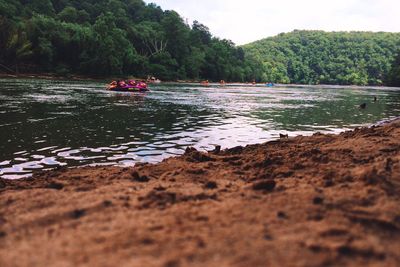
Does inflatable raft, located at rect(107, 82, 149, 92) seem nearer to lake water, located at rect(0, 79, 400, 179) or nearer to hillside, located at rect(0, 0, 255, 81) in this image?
lake water, located at rect(0, 79, 400, 179)

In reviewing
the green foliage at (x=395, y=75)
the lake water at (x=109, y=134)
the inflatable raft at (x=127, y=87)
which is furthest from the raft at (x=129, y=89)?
the green foliage at (x=395, y=75)

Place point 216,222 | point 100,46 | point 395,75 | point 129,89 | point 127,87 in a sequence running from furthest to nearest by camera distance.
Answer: point 395,75
point 100,46
point 129,89
point 127,87
point 216,222

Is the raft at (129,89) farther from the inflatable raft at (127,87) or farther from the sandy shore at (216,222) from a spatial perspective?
the sandy shore at (216,222)

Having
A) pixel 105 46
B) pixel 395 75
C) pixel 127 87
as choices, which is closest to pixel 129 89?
pixel 127 87

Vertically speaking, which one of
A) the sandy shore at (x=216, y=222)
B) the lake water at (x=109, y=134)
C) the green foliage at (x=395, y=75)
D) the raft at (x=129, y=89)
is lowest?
the lake water at (x=109, y=134)

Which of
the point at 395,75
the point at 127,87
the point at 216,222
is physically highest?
Answer: the point at 395,75

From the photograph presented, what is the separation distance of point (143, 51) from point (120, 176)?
13259cm

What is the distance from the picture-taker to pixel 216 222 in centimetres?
377

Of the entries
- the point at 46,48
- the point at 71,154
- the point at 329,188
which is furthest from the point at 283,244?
the point at 46,48

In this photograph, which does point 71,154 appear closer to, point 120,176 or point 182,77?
point 120,176

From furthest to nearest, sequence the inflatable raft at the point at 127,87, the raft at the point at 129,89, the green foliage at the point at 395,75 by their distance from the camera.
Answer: the green foliage at the point at 395,75, the raft at the point at 129,89, the inflatable raft at the point at 127,87

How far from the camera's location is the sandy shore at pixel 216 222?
303 cm

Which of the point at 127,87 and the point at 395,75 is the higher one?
the point at 395,75

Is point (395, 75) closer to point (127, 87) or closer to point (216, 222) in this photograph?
point (127, 87)
